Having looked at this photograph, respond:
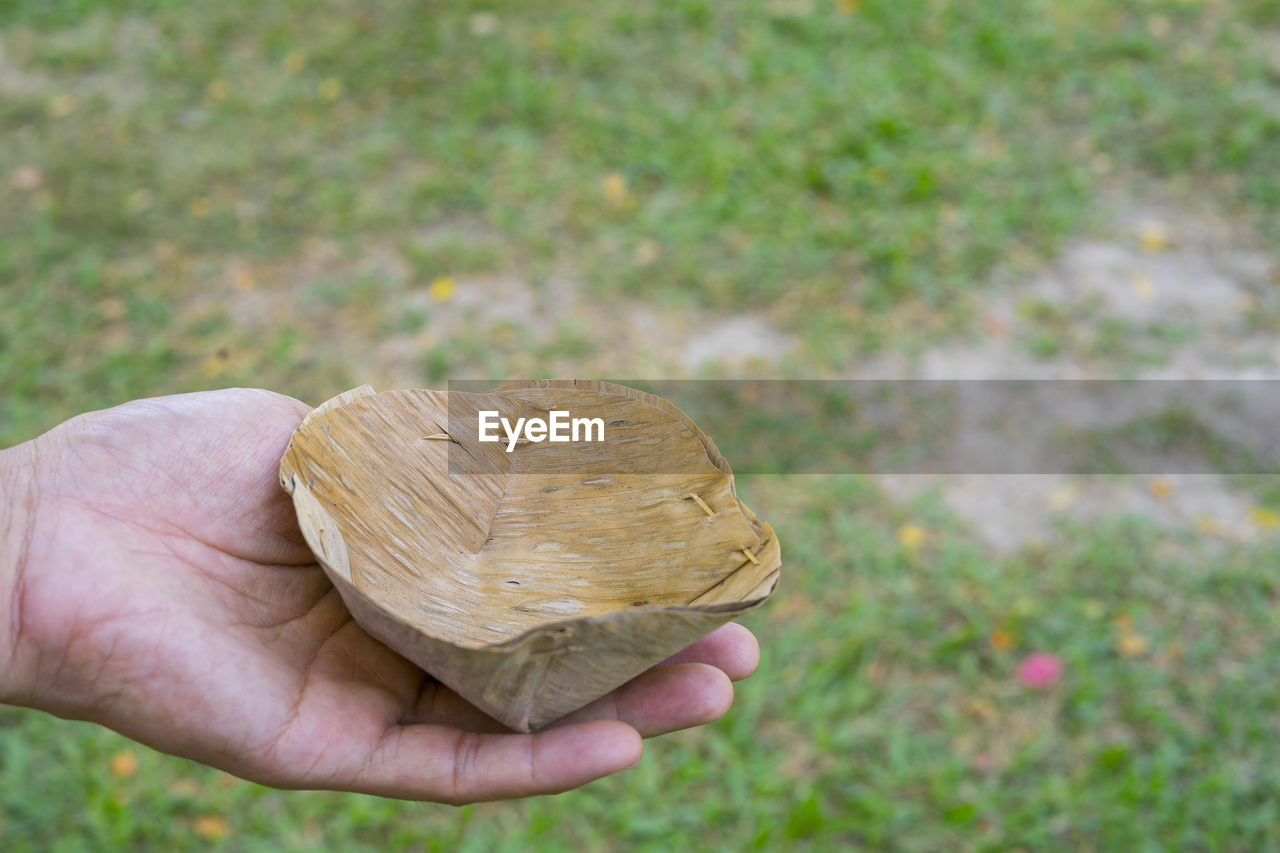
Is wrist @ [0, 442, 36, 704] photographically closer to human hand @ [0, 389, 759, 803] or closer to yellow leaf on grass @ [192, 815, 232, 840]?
human hand @ [0, 389, 759, 803]

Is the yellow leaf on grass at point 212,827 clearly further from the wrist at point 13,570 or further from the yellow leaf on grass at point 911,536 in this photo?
the yellow leaf on grass at point 911,536

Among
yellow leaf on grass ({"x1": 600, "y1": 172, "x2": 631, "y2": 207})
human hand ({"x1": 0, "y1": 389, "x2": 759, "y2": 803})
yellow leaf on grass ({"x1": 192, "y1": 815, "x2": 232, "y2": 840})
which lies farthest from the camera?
yellow leaf on grass ({"x1": 600, "y1": 172, "x2": 631, "y2": 207})

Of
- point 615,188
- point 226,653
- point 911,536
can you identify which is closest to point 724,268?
point 615,188

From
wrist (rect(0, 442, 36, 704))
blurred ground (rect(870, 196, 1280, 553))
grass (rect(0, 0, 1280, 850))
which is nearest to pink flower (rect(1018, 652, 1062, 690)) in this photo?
grass (rect(0, 0, 1280, 850))

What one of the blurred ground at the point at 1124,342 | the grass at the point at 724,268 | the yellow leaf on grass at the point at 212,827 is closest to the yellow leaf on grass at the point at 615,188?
the grass at the point at 724,268

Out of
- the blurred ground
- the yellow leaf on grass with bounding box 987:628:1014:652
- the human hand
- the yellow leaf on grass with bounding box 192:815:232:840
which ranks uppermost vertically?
the human hand

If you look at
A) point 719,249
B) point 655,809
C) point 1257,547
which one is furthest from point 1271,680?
point 719,249
